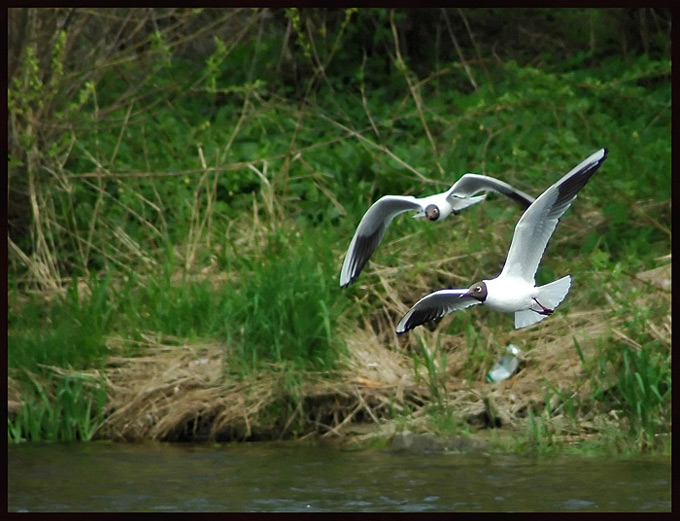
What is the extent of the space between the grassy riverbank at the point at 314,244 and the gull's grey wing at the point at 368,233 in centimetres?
99

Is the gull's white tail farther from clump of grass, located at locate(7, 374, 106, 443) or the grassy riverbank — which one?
clump of grass, located at locate(7, 374, 106, 443)

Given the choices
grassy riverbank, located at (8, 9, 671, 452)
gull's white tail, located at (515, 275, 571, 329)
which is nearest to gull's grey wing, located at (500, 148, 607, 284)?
gull's white tail, located at (515, 275, 571, 329)

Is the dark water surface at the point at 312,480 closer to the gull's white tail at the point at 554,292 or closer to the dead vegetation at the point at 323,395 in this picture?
the dead vegetation at the point at 323,395

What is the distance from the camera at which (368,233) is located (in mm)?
7363

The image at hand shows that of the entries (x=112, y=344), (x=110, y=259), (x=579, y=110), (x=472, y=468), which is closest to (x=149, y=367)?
(x=112, y=344)

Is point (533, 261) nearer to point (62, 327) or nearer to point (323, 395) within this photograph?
point (323, 395)

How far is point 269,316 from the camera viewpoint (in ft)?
27.8

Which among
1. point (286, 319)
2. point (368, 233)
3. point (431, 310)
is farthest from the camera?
point (286, 319)

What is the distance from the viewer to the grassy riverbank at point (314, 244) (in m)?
8.23

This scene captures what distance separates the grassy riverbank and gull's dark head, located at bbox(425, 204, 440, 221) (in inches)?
66.6

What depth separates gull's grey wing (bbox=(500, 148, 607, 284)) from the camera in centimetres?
562

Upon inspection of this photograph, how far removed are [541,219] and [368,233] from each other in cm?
176

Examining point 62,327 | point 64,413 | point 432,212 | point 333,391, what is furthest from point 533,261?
point 62,327

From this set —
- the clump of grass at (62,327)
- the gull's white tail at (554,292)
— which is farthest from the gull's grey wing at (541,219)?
the clump of grass at (62,327)
